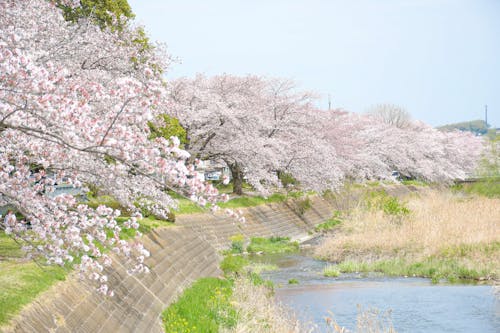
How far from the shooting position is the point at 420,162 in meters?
Answer: 80.1

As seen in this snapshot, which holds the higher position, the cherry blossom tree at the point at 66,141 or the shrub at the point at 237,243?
the cherry blossom tree at the point at 66,141

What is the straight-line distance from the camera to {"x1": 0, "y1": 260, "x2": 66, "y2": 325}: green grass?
942cm

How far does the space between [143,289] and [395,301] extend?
33.3ft

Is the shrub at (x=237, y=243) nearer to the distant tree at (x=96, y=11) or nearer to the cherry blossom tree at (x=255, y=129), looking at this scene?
the cherry blossom tree at (x=255, y=129)

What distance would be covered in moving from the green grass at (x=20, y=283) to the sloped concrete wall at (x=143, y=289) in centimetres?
16

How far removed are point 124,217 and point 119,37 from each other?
7508 millimetres

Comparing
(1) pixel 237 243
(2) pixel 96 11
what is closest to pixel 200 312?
(2) pixel 96 11

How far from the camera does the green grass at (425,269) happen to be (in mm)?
25203

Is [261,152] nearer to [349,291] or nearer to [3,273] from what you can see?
[349,291]

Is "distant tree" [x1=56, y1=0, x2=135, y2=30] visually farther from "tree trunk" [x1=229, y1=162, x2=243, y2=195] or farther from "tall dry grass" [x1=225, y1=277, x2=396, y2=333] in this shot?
"tree trunk" [x1=229, y1=162, x2=243, y2=195]

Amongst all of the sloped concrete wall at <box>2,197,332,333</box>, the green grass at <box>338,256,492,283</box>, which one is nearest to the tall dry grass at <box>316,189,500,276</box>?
the green grass at <box>338,256,492,283</box>

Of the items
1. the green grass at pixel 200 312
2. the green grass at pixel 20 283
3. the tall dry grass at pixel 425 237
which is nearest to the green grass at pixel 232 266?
the green grass at pixel 200 312

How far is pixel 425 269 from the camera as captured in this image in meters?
26.7

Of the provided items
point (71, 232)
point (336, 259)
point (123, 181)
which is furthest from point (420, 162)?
point (71, 232)
